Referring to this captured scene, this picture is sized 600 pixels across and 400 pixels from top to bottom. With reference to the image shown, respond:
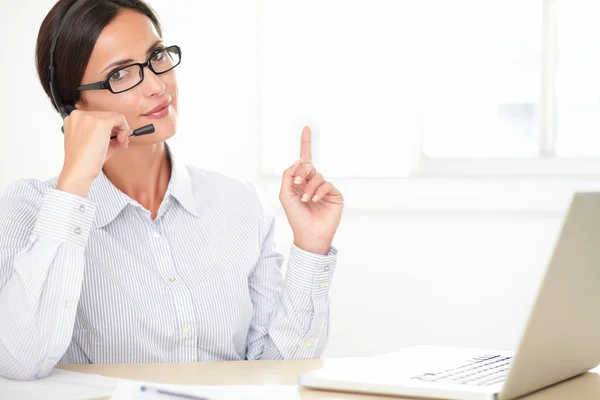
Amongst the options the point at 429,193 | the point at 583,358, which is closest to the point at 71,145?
the point at 583,358

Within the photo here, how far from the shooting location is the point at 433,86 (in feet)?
9.61

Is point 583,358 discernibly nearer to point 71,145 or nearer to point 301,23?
point 71,145

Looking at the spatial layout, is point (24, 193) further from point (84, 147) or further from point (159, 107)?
point (159, 107)

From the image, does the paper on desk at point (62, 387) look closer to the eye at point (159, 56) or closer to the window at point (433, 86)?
the eye at point (159, 56)

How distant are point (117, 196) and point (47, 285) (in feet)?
0.93

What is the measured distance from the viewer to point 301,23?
299 centimetres

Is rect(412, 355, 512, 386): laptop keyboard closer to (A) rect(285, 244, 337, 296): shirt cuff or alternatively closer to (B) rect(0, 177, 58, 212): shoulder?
(A) rect(285, 244, 337, 296): shirt cuff

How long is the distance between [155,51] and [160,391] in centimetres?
85

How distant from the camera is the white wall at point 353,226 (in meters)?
2.76

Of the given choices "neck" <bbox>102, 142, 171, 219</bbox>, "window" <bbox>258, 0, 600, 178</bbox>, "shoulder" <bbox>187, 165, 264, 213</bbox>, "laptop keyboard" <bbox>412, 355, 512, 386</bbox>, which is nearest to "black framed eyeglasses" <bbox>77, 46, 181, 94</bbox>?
"neck" <bbox>102, 142, 171, 219</bbox>

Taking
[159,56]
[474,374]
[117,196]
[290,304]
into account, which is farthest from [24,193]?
[474,374]

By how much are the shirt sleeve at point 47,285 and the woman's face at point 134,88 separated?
0.32 m

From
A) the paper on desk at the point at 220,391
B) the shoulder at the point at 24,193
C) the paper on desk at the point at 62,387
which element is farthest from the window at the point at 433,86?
the paper on desk at the point at 220,391

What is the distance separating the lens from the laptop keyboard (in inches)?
41.6
